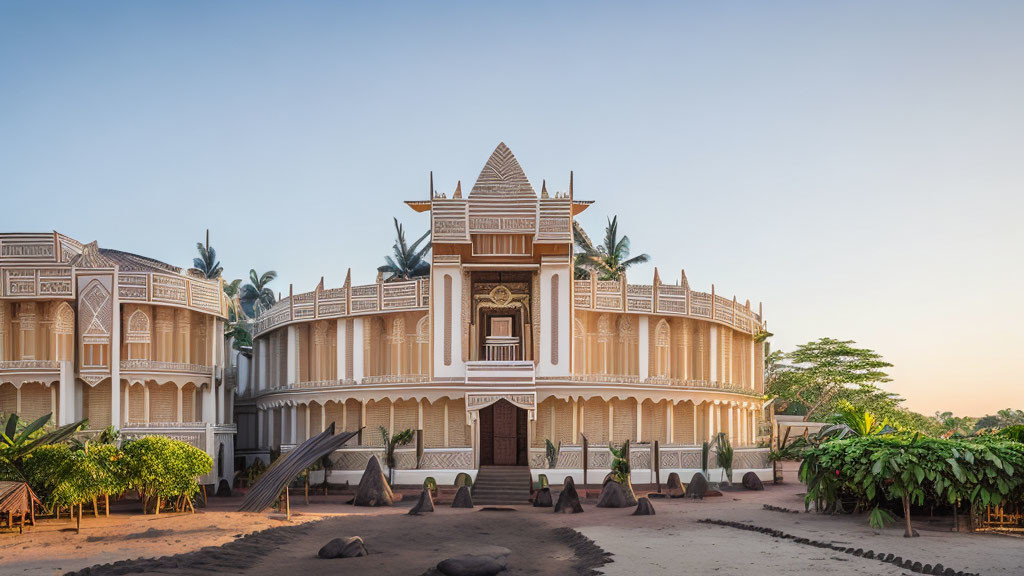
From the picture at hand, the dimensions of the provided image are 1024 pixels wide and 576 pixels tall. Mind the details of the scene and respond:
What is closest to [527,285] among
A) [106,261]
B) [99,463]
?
[106,261]

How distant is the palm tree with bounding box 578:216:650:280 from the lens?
172 feet

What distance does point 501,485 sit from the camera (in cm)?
3103

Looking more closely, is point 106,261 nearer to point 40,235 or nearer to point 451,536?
point 40,235

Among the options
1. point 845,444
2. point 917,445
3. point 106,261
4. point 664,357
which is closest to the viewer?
point 917,445

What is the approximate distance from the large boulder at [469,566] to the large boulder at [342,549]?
231cm

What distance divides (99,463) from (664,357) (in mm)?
21937

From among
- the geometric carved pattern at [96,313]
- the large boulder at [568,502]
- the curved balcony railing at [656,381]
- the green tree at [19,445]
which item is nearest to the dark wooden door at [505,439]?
the curved balcony railing at [656,381]

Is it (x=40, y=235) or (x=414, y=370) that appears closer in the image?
(x=40, y=235)

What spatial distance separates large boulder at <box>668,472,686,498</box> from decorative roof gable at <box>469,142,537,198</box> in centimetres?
1207

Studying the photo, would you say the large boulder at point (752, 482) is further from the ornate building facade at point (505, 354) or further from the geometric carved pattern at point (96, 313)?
the geometric carved pattern at point (96, 313)

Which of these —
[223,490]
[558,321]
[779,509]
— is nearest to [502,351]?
[558,321]

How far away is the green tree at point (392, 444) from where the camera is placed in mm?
32281

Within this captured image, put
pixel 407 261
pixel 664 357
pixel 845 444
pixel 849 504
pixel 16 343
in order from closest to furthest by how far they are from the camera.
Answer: pixel 845 444 → pixel 849 504 → pixel 16 343 → pixel 664 357 → pixel 407 261

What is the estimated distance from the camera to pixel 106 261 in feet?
111
